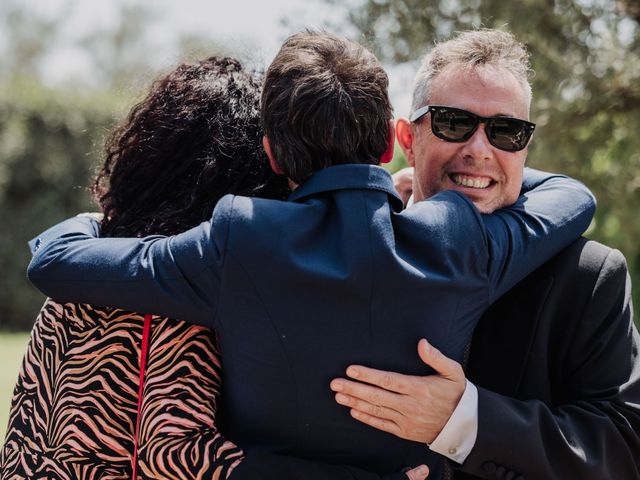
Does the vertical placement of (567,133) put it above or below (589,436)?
above

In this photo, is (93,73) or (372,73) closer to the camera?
(372,73)

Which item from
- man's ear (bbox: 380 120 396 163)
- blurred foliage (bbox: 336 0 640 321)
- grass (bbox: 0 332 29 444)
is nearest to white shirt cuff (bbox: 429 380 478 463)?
man's ear (bbox: 380 120 396 163)

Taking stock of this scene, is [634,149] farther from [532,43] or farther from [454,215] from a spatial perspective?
[454,215]

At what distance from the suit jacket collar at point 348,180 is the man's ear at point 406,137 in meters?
0.99

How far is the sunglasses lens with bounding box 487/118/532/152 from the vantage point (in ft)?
9.46

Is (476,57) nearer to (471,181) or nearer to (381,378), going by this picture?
(471,181)

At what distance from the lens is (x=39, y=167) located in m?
14.5

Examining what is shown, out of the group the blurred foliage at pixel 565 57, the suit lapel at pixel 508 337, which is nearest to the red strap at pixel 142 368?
the suit lapel at pixel 508 337

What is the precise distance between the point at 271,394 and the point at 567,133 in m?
4.75

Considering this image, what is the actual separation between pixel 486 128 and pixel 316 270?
40.7 inches

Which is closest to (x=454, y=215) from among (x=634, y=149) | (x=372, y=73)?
(x=372, y=73)

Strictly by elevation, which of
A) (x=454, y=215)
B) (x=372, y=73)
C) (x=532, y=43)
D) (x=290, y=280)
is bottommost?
(x=290, y=280)

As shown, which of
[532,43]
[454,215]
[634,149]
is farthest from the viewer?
[634,149]

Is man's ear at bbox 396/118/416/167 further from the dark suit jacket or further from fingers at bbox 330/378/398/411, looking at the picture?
fingers at bbox 330/378/398/411
